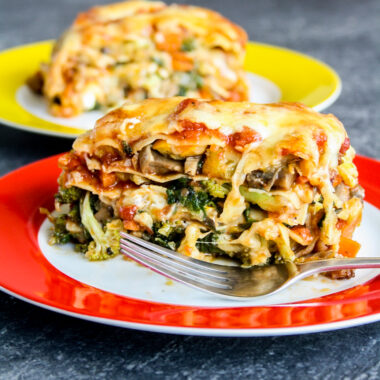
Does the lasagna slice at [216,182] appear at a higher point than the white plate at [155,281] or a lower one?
higher

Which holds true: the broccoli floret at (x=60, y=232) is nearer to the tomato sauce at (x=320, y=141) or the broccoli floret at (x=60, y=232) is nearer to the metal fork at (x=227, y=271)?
the metal fork at (x=227, y=271)

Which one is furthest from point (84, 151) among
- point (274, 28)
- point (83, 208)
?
point (274, 28)

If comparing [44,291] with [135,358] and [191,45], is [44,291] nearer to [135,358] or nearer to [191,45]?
[135,358]

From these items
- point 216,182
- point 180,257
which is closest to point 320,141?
point 216,182

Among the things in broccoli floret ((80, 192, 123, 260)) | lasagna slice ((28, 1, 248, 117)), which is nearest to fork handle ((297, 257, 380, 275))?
broccoli floret ((80, 192, 123, 260))

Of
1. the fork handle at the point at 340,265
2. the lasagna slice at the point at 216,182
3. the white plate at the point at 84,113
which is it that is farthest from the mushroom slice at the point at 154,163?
the white plate at the point at 84,113

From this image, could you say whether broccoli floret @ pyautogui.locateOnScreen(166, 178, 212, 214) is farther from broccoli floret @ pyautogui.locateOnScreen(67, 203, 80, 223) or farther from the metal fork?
broccoli floret @ pyautogui.locateOnScreen(67, 203, 80, 223)
